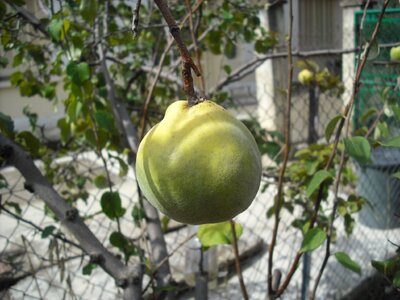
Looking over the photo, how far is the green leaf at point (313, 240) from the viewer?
92 centimetres

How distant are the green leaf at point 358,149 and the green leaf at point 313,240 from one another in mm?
190

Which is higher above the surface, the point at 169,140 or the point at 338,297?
the point at 169,140

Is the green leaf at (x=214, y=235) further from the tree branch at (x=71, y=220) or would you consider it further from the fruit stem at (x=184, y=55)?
the fruit stem at (x=184, y=55)

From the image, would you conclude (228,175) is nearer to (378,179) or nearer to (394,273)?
(394,273)

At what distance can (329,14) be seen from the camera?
653 centimetres

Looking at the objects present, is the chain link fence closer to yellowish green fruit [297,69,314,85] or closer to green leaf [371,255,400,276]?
yellowish green fruit [297,69,314,85]

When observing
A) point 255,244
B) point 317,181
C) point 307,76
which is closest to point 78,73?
point 317,181

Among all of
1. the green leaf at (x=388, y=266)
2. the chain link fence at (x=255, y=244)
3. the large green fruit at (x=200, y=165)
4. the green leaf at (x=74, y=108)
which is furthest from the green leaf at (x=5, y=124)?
the chain link fence at (x=255, y=244)

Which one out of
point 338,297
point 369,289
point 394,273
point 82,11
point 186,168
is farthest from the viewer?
point 369,289

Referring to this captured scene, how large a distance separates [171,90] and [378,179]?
5.70 ft

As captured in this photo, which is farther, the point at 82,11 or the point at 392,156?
the point at 392,156

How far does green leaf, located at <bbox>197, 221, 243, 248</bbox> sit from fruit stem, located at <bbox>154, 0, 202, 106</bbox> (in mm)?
547

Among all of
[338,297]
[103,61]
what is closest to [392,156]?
[338,297]

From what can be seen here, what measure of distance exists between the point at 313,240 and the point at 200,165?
52 cm
